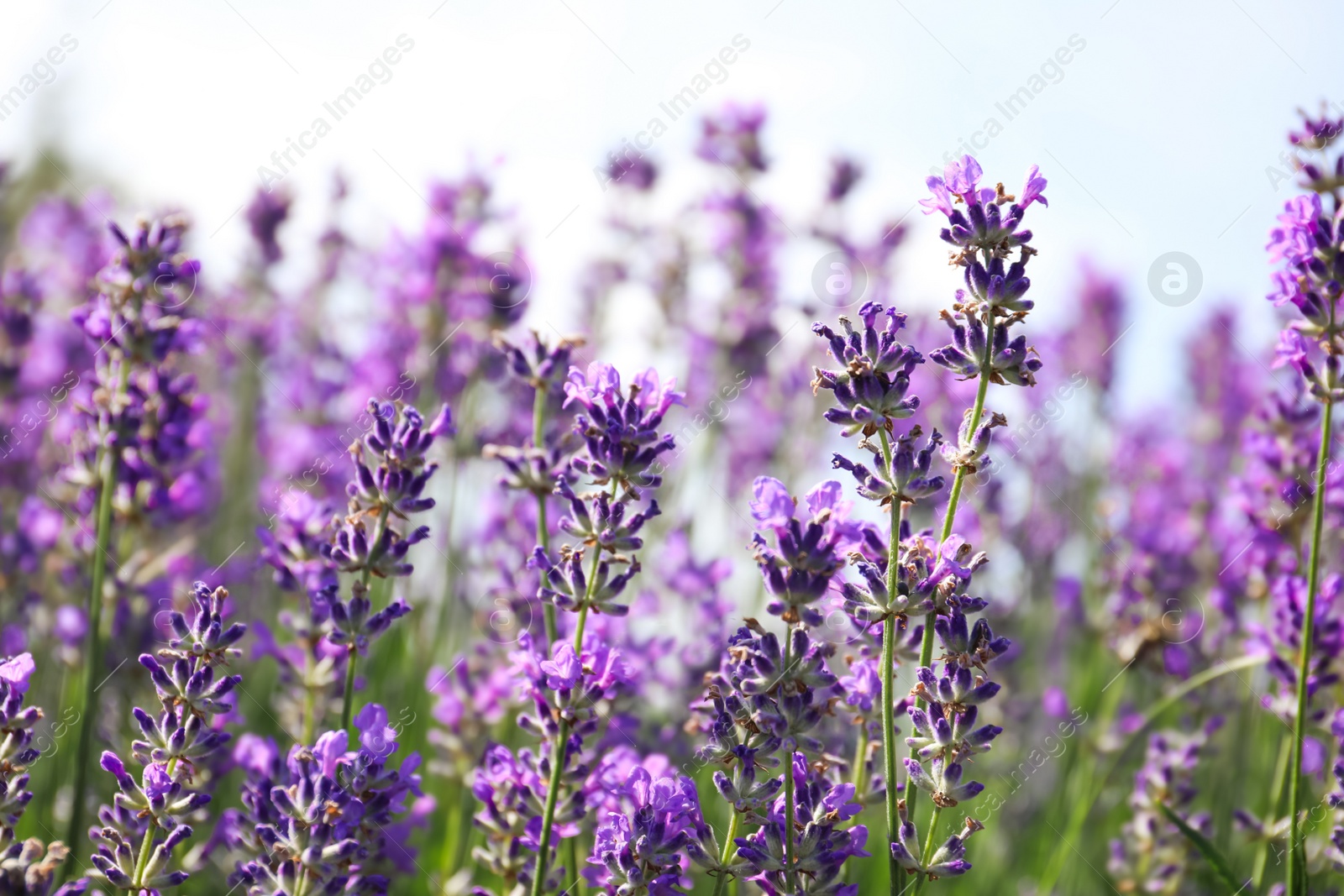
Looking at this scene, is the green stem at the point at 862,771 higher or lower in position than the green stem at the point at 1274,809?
higher

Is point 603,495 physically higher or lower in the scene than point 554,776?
higher

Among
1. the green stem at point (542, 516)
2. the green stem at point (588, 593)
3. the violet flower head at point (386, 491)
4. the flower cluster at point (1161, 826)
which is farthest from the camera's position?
the flower cluster at point (1161, 826)

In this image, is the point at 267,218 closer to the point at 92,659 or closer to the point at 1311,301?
the point at 92,659

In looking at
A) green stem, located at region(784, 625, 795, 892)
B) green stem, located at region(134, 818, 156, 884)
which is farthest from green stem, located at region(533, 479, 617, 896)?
green stem, located at region(134, 818, 156, 884)

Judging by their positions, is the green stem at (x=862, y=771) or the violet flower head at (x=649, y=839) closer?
the violet flower head at (x=649, y=839)

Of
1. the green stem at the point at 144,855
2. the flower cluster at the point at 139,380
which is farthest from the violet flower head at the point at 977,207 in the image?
the flower cluster at the point at 139,380

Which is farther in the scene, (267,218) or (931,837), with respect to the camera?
(267,218)

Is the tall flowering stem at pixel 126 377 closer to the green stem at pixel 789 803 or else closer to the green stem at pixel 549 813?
the green stem at pixel 549 813

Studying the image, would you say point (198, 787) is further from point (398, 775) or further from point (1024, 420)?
point (1024, 420)

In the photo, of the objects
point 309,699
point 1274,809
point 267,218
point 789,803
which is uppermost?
point 267,218

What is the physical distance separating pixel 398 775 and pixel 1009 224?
1.34 m

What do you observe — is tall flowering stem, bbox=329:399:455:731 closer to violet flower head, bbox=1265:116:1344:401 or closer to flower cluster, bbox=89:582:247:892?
flower cluster, bbox=89:582:247:892

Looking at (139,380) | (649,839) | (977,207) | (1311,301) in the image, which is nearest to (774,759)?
(649,839)

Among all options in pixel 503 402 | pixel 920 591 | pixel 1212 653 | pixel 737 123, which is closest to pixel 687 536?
pixel 503 402
